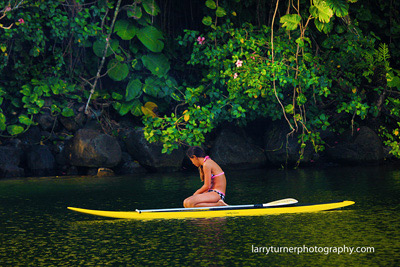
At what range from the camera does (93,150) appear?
16.1 metres

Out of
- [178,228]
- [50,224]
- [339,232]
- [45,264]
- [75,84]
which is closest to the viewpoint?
[45,264]

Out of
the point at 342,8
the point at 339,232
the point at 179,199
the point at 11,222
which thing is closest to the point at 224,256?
the point at 339,232

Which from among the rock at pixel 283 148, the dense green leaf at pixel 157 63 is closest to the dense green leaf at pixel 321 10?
the rock at pixel 283 148

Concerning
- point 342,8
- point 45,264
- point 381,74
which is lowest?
point 45,264

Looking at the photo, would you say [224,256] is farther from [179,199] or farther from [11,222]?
[179,199]

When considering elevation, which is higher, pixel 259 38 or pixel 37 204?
pixel 259 38

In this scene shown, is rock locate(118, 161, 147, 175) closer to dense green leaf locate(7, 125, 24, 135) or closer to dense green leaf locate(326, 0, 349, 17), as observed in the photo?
dense green leaf locate(7, 125, 24, 135)

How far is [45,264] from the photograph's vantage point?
248 inches

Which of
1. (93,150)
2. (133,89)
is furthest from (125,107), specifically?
(93,150)

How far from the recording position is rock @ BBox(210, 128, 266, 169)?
1698 centimetres

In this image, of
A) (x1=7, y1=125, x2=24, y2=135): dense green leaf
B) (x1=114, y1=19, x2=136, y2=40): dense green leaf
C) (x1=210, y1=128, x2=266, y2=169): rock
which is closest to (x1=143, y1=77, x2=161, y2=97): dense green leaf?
(x1=114, y1=19, x2=136, y2=40): dense green leaf

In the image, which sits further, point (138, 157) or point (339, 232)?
point (138, 157)

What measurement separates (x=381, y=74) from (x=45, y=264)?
1095 centimetres

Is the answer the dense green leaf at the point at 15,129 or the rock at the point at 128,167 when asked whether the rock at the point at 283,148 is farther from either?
the dense green leaf at the point at 15,129
